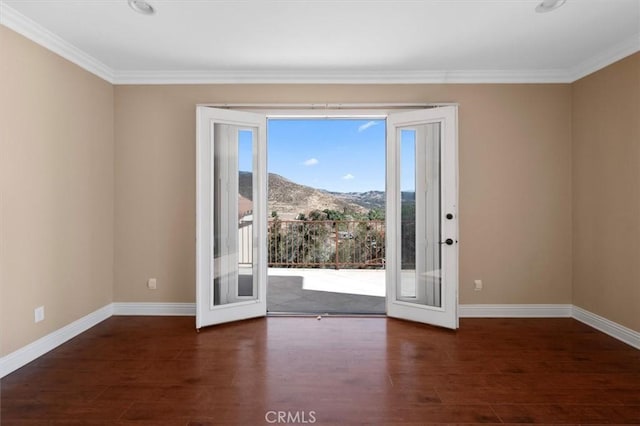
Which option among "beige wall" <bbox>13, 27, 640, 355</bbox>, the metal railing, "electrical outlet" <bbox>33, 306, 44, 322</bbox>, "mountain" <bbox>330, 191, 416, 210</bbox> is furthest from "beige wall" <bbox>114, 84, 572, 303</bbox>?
"mountain" <bbox>330, 191, 416, 210</bbox>

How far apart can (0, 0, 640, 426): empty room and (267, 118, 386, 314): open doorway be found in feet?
5.72

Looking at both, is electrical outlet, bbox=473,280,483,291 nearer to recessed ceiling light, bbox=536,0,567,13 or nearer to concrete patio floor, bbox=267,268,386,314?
concrete patio floor, bbox=267,268,386,314

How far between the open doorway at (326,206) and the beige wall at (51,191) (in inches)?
101

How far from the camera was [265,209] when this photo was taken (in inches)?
154

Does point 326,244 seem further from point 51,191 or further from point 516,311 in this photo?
point 51,191

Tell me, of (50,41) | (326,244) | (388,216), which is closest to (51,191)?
(50,41)

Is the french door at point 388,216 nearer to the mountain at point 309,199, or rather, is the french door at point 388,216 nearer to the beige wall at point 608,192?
the beige wall at point 608,192

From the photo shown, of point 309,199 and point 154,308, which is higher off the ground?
point 309,199

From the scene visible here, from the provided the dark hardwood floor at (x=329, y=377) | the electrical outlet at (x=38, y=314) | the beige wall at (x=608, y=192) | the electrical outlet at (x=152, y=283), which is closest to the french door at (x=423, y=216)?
the dark hardwood floor at (x=329, y=377)

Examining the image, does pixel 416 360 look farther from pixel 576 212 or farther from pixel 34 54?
pixel 34 54

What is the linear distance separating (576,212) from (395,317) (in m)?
2.29

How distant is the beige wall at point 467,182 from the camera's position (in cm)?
387

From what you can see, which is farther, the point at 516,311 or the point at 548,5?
the point at 516,311

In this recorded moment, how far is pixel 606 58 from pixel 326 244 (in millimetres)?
4974
